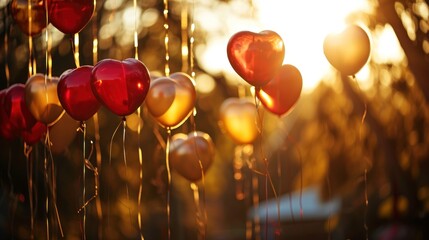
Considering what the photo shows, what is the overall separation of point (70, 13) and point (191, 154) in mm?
1019

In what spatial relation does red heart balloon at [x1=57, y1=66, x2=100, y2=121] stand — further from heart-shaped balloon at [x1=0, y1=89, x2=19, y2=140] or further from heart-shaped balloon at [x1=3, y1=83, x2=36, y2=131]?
heart-shaped balloon at [x1=0, y1=89, x2=19, y2=140]

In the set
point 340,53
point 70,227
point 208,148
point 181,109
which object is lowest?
point 70,227

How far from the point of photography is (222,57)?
784 cm

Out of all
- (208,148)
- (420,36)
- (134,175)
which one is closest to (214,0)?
(134,175)

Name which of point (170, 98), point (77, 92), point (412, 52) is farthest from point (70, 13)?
point (412, 52)

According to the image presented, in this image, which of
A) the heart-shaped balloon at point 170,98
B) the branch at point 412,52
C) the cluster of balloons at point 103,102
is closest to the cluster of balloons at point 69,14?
the cluster of balloons at point 103,102

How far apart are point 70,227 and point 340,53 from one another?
3951mm

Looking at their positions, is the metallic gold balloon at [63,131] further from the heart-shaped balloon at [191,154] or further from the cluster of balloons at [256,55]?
the cluster of balloons at [256,55]

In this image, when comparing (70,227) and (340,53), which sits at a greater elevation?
(340,53)

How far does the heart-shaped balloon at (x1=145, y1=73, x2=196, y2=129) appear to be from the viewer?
3.55 m

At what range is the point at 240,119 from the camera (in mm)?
4434

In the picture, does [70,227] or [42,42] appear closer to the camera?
[42,42]

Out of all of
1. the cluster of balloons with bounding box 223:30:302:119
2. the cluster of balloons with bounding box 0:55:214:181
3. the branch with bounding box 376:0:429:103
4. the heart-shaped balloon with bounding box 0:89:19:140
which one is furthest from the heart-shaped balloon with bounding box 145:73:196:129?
the branch with bounding box 376:0:429:103

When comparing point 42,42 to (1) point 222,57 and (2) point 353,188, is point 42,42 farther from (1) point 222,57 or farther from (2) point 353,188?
(2) point 353,188
